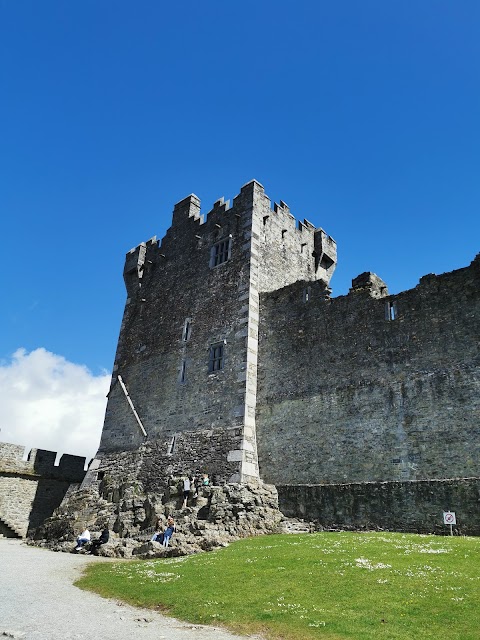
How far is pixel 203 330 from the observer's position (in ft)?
96.0

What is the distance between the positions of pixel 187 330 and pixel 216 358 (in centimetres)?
358

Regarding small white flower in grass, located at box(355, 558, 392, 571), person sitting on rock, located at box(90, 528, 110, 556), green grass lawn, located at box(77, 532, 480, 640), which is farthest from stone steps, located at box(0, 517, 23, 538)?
small white flower in grass, located at box(355, 558, 392, 571)

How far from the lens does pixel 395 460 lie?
1989 centimetres

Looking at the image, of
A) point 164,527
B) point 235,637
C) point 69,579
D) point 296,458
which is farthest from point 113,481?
point 235,637

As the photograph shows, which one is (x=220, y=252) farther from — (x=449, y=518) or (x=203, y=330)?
(x=449, y=518)

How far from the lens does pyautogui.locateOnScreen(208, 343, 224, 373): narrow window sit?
27344 millimetres

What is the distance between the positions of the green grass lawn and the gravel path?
1.78 ft

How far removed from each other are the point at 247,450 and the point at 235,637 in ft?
49.1

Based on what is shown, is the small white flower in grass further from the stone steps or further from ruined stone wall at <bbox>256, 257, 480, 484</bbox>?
the stone steps

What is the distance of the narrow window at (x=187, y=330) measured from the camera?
30125mm

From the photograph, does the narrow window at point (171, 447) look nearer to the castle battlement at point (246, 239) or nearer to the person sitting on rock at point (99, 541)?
the person sitting on rock at point (99, 541)

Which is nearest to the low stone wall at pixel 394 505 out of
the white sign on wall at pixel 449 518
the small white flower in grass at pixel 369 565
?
the white sign on wall at pixel 449 518

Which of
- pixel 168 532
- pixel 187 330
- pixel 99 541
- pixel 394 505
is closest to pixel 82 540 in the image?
pixel 99 541

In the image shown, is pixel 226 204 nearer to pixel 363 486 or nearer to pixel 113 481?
pixel 113 481
